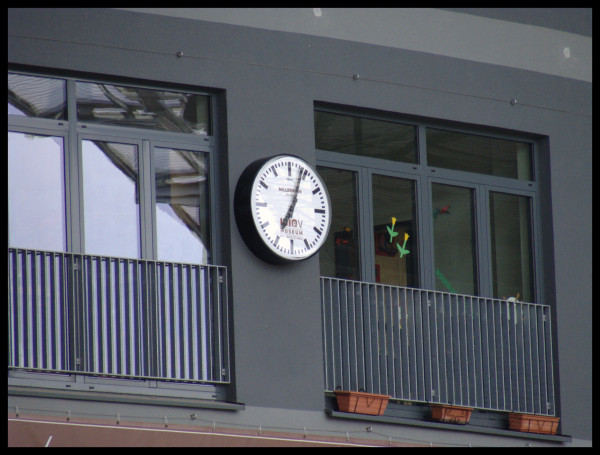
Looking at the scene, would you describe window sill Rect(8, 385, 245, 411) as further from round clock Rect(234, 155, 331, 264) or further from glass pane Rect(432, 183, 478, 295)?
glass pane Rect(432, 183, 478, 295)

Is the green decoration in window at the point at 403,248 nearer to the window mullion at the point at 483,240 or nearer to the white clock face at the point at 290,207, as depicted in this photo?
the window mullion at the point at 483,240

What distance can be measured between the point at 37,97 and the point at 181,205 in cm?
150

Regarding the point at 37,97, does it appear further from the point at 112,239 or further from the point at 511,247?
the point at 511,247

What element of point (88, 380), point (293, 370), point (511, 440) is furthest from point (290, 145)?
point (511, 440)

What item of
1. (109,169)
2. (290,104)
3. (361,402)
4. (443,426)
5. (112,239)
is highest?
(290,104)

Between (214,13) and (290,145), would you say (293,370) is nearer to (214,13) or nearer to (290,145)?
→ (290,145)

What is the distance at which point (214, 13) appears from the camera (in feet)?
37.3

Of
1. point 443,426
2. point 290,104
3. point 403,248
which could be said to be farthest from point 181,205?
point 443,426

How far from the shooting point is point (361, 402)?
11328mm

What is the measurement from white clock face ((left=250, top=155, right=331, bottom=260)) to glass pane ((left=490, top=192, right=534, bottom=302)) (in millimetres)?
2224

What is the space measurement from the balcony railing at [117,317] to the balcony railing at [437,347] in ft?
3.97

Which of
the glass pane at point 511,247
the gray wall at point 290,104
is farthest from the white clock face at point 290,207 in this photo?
the glass pane at point 511,247

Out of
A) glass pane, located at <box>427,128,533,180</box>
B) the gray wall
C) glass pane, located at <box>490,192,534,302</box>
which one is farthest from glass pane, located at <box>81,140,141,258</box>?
glass pane, located at <box>490,192,534,302</box>

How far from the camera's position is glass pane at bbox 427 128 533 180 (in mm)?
12685
